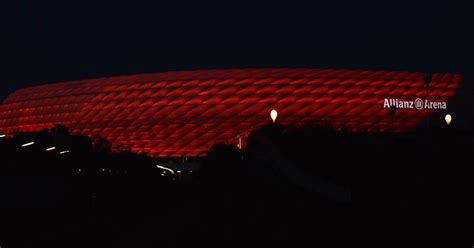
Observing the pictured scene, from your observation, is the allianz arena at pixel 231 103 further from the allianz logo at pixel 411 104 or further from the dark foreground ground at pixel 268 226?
the dark foreground ground at pixel 268 226

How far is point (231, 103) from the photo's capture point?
95.6 meters

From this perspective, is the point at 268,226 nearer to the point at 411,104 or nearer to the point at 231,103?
the point at 231,103

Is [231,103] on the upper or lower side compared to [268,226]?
upper

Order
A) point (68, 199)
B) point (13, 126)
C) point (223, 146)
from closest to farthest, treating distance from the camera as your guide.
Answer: point (68, 199)
point (223, 146)
point (13, 126)

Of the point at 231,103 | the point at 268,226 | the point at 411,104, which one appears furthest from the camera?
the point at 411,104

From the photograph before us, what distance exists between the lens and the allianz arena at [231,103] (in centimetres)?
9569

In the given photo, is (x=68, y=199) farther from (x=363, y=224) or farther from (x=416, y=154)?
(x=363, y=224)

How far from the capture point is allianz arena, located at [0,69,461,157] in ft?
314

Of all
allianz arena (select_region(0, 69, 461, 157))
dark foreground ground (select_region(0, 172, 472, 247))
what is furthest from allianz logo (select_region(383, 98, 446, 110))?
dark foreground ground (select_region(0, 172, 472, 247))

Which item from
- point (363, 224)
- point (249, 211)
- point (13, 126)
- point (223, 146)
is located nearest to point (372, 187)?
point (249, 211)

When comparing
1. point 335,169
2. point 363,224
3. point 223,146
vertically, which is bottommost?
point 363,224

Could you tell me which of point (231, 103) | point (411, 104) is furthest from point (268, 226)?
point (411, 104)

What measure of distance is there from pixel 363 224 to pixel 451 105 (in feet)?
283

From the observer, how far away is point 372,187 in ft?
79.4
